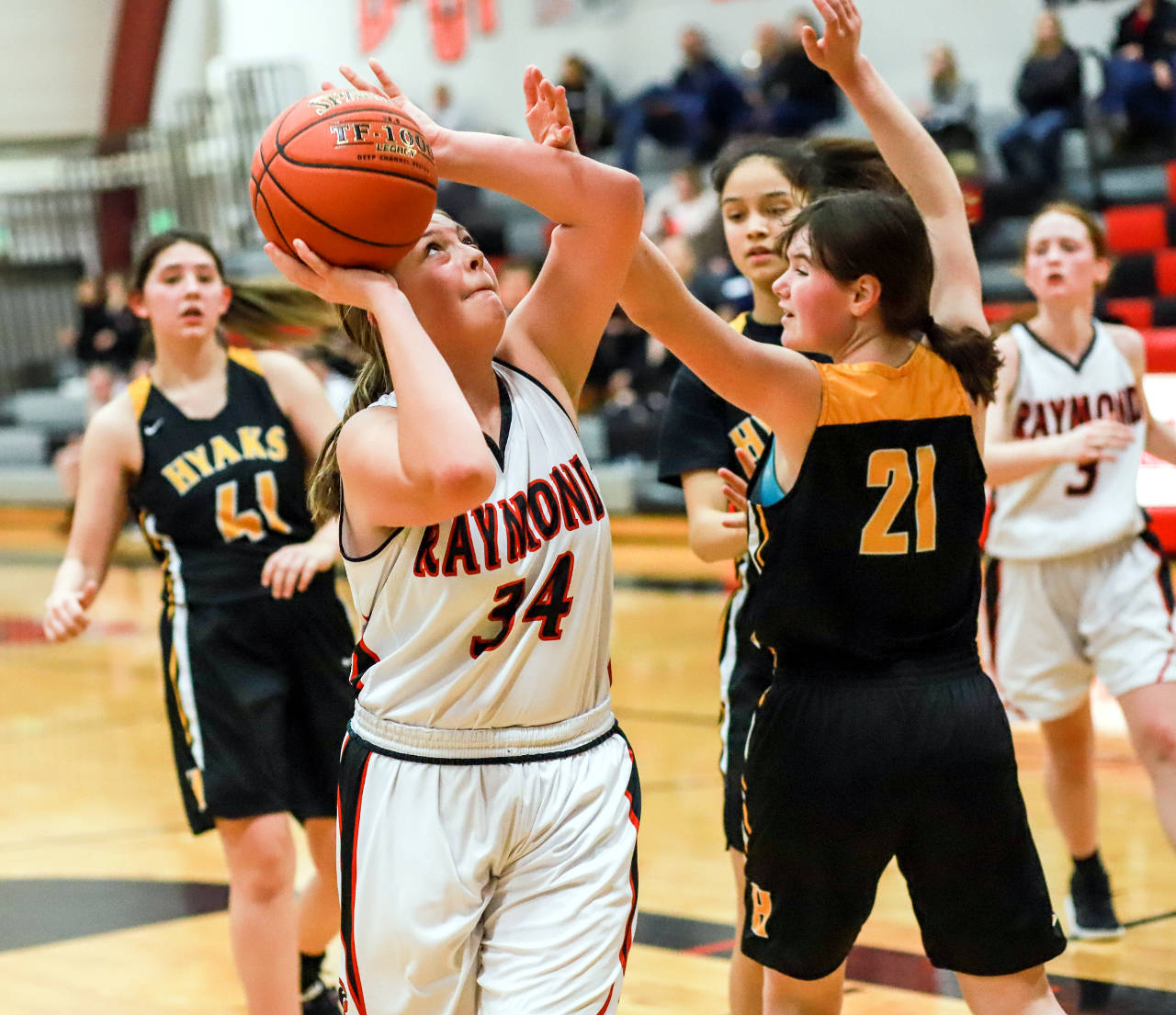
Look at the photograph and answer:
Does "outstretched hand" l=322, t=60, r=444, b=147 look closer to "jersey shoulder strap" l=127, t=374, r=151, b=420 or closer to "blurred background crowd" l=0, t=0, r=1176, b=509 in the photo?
"jersey shoulder strap" l=127, t=374, r=151, b=420

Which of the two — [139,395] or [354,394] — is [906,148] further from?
[139,395]

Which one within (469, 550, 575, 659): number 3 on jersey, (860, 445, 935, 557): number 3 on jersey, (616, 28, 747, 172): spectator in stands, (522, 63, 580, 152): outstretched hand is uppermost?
(616, 28, 747, 172): spectator in stands

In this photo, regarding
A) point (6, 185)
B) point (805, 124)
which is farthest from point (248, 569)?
point (6, 185)

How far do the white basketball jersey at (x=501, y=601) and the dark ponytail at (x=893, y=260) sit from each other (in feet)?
1.91

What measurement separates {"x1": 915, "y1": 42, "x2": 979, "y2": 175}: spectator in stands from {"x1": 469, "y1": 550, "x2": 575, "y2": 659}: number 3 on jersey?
11281 mm

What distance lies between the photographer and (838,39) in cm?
306

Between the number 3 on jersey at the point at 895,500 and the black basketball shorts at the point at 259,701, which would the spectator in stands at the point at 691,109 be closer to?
the black basketball shorts at the point at 259,701

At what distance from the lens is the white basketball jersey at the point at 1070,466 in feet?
15.6

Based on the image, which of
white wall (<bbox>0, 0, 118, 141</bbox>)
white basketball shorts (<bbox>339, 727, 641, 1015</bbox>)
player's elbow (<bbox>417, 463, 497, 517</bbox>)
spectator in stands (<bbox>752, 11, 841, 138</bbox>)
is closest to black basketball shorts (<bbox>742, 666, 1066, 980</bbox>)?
white basketball shorts (<bbox>339, 727, 641, 1015</bbox>)

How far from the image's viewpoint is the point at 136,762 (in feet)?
25.0

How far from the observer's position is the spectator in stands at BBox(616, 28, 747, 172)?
1552 cm

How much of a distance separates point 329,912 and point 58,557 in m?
12.2

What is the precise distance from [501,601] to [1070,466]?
8.89ft

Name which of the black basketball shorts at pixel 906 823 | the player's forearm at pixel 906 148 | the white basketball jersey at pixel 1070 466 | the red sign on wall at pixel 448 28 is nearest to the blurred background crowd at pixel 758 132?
the red sign on wall at pixel 448 28
